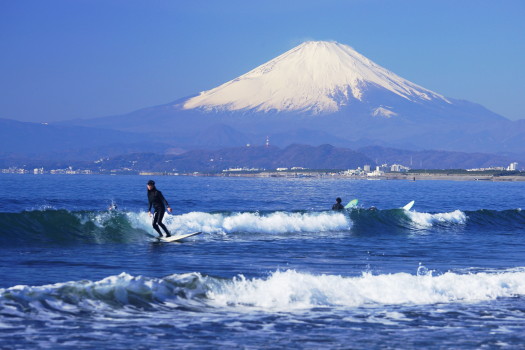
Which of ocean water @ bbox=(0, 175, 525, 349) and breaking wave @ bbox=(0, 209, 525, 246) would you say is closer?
ocean water @ bbox=(0, 175, 525, 349)

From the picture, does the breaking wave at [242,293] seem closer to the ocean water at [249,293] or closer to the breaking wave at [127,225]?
the ocean water at [249,293]

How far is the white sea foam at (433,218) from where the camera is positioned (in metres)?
43.0

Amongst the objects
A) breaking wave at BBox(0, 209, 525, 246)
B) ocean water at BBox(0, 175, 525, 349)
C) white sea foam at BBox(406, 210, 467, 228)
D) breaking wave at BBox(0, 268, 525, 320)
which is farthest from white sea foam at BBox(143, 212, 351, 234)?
breaking wave at BBox(0, 268, 525, 320)

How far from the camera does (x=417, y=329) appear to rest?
45.8 feet

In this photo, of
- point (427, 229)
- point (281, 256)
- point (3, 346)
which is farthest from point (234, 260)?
point (427, 229)

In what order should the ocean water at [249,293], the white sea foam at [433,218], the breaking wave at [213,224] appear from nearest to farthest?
the ocean water at [249,293] → the breaking wave at [213,224] → the white sea foam at [433,218]

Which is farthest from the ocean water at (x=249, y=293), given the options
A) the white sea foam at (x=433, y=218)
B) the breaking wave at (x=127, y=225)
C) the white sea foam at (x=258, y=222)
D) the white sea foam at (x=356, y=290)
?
the white sea foam at (x=433, y=218)

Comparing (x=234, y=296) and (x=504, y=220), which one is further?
(x=504, y=220)

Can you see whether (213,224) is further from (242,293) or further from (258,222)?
(242,293)

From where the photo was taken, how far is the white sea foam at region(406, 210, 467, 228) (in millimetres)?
43000

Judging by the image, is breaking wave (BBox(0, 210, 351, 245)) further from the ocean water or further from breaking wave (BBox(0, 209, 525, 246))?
the ocean water

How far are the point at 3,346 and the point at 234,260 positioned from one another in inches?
446

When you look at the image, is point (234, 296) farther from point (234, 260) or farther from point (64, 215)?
point (64, 215)

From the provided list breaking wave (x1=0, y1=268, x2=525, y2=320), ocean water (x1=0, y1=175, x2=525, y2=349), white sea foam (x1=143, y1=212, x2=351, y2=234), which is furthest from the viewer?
white sea foam (x1=143, y1=212, x2=351, y2=234)
